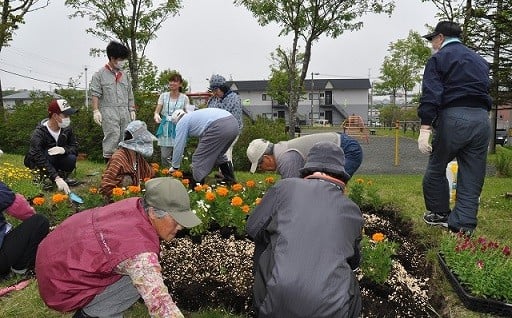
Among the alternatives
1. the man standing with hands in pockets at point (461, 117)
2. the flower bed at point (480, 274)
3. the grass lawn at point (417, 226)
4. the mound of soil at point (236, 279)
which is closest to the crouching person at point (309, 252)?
the mound of soil at point (236, 279)

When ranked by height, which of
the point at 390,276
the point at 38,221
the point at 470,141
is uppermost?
the point at 470,141

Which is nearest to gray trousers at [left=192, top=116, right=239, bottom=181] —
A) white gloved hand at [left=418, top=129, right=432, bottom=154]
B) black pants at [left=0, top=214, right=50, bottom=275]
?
white gloved hand at [left=418, top=129, right=432, bottom=154]

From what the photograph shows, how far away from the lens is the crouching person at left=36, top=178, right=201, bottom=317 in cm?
214

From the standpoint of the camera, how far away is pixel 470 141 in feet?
14.1

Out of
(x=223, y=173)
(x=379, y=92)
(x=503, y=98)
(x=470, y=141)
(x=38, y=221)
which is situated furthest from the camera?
(x=379, y=92)

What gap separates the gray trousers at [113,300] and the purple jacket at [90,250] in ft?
0.27

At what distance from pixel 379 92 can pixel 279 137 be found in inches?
1362

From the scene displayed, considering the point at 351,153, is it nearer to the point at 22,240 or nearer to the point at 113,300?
the point at 113,300

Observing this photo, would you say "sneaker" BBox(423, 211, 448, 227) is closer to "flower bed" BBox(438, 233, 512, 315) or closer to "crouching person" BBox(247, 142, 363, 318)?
"flower bed" BBox(438, 233, 512, 315)

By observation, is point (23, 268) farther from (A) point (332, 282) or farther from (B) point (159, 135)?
(B) point (159, 135)

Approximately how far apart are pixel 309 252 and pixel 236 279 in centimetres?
148

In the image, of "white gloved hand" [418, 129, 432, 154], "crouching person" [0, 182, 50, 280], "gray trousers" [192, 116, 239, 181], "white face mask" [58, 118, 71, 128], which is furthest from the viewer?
"white face mask" [58, 118, 71, 128]

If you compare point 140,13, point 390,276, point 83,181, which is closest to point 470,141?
point 390,276

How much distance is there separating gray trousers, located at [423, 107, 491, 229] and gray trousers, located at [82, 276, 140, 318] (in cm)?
305
